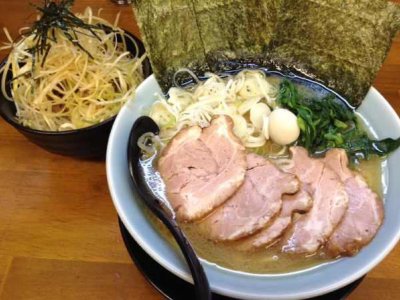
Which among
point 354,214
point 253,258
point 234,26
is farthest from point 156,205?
point 234,26

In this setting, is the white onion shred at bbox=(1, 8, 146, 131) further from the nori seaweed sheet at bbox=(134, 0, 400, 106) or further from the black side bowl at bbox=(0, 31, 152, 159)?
the nori seaweed sheet at bbox=(134, 0, 400, 106)

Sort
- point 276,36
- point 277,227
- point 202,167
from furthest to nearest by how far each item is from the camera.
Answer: point 276,36 → point 202,167 → point 277,227

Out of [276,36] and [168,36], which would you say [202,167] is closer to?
[168,36]

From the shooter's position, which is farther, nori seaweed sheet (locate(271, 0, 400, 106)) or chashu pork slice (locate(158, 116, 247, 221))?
nori seaweed sheet (locate(271, 0, 400, 106))

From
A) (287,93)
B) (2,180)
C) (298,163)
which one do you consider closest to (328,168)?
(298,163)

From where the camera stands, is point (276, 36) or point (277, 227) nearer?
point (277, 227)

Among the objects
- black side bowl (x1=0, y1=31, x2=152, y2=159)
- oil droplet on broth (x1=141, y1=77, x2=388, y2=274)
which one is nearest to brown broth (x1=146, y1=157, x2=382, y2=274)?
oil droplet on broth (x1=141, y1=77, x2=388, y2=274)

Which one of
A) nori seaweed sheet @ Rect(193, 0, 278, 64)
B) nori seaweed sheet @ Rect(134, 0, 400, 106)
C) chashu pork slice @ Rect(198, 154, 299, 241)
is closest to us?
chashu pork slice @ Rect(198, 154, 299, 241)

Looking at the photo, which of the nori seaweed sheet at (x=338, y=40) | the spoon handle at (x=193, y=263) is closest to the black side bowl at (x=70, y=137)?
the spoon handle at (x=193, y=263)
